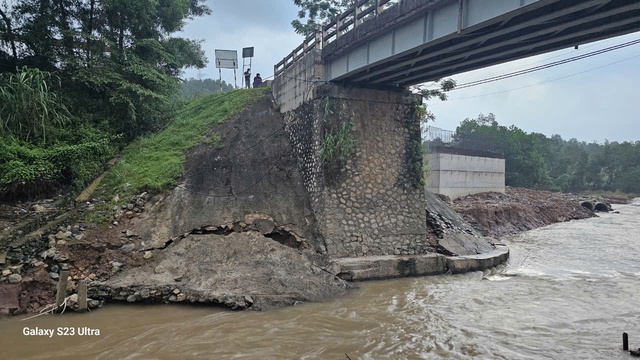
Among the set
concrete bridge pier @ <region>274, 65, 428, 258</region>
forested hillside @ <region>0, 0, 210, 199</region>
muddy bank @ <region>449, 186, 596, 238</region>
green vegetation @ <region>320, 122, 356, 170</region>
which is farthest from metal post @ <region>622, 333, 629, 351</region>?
muddy bank @ <region>449, 186, 596, 238</region>

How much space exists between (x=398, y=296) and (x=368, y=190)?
3358 mm

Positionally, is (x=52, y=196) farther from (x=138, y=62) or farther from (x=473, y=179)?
(x=473, y=179)

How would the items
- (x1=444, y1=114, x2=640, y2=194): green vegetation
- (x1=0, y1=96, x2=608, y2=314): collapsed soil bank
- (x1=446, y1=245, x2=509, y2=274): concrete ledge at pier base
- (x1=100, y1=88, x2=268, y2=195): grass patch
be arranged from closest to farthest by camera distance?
(x1=0, y1=96, x2=608, y2=314): collapsed soil bank
(x1=100, y1=88, x2=268, y2=195): grass patch
(x1=446, y1=245, x2=509, y2=274): concrete ledge at pier base
(x1=444, y1=114, x2=640, y2=194): green vegetation

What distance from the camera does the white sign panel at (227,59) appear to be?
72.0ft

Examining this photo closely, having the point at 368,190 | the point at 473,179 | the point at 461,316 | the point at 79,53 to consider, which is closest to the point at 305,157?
the point at 368,190

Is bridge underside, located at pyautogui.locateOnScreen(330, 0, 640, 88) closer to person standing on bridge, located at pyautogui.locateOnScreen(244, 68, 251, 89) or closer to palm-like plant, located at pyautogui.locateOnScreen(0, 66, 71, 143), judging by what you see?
palm-like plant, located at pyautogui.locateOnScreen(0, 66, 71, 143)

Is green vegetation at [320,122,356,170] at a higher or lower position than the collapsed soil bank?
higher

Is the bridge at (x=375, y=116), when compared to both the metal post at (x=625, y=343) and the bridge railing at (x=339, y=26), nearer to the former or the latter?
the bridge railing at (x=339, y=26)

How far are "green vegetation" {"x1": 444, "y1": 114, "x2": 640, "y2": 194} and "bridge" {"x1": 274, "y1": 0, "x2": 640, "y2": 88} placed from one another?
129 ft

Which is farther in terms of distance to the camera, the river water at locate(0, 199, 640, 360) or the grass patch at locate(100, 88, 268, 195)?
the grass patch at locate(100, 88, 268, 195)

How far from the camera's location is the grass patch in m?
11.2

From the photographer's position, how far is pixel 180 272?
890 centimetres

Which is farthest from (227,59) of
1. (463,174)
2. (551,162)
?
(551,162)

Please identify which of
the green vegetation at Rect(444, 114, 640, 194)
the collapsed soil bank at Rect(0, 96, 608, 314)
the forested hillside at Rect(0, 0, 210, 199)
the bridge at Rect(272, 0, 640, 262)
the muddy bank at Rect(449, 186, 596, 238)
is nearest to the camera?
the collapsed soil bank at Rect(0, 96, 608, 314)
